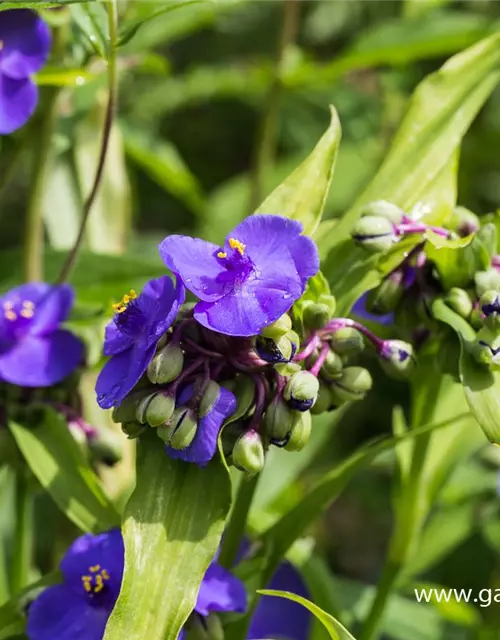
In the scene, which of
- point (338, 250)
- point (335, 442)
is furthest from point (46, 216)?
point (335, 442)

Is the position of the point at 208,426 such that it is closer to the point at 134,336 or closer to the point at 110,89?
the point at 134,336

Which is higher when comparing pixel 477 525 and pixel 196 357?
pixel 196 357

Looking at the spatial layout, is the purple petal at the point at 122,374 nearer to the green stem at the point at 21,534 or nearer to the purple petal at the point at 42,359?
the purple petal at the point at 42,359

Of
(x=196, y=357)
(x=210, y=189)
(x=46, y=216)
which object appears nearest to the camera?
(x=196, y=357)

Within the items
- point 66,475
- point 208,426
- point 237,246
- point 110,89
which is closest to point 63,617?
point 66,475

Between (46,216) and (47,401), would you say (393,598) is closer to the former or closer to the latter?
(47,401)

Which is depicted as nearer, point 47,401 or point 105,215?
point 47,401
